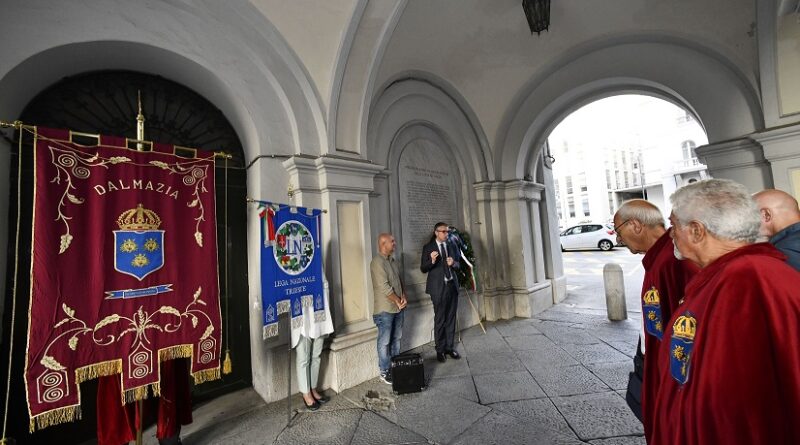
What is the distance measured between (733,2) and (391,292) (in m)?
5.87

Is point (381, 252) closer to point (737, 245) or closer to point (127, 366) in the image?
point (127, 366)

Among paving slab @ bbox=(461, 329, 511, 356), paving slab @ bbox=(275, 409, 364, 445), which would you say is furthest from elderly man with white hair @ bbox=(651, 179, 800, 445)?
paving slab @ bbox=(461, 329, 511, 356)

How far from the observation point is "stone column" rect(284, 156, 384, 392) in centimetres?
379

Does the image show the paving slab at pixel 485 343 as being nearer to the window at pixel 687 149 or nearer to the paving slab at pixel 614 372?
the paving slab at pixel 614 372

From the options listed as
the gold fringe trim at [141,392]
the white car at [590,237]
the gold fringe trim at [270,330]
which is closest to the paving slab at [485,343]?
the gold fringe trim at [270,330]

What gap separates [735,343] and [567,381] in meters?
3.13

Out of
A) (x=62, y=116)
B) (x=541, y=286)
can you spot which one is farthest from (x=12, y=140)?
(x=541, y=286)

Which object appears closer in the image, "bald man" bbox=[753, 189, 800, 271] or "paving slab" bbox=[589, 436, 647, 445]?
"bald man" bbox=[753, 189, 800, 271]

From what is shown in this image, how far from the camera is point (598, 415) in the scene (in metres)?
2.97

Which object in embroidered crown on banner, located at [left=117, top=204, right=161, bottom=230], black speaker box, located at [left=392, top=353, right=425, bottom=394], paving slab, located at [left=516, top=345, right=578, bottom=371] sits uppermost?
embroidered crown on banner, located at [left=117, top=204, right=161, bottom=230]

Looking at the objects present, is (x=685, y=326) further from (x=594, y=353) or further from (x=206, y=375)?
(x=594, y=353)

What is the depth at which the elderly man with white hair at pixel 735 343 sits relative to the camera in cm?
98

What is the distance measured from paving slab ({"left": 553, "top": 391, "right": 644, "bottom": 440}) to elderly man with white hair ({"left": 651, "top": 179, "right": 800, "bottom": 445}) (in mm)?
1834

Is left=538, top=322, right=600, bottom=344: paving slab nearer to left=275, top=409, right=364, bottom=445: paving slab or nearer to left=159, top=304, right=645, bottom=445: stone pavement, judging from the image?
left=159, top=304, right=645, bottom=445: stone pavement
